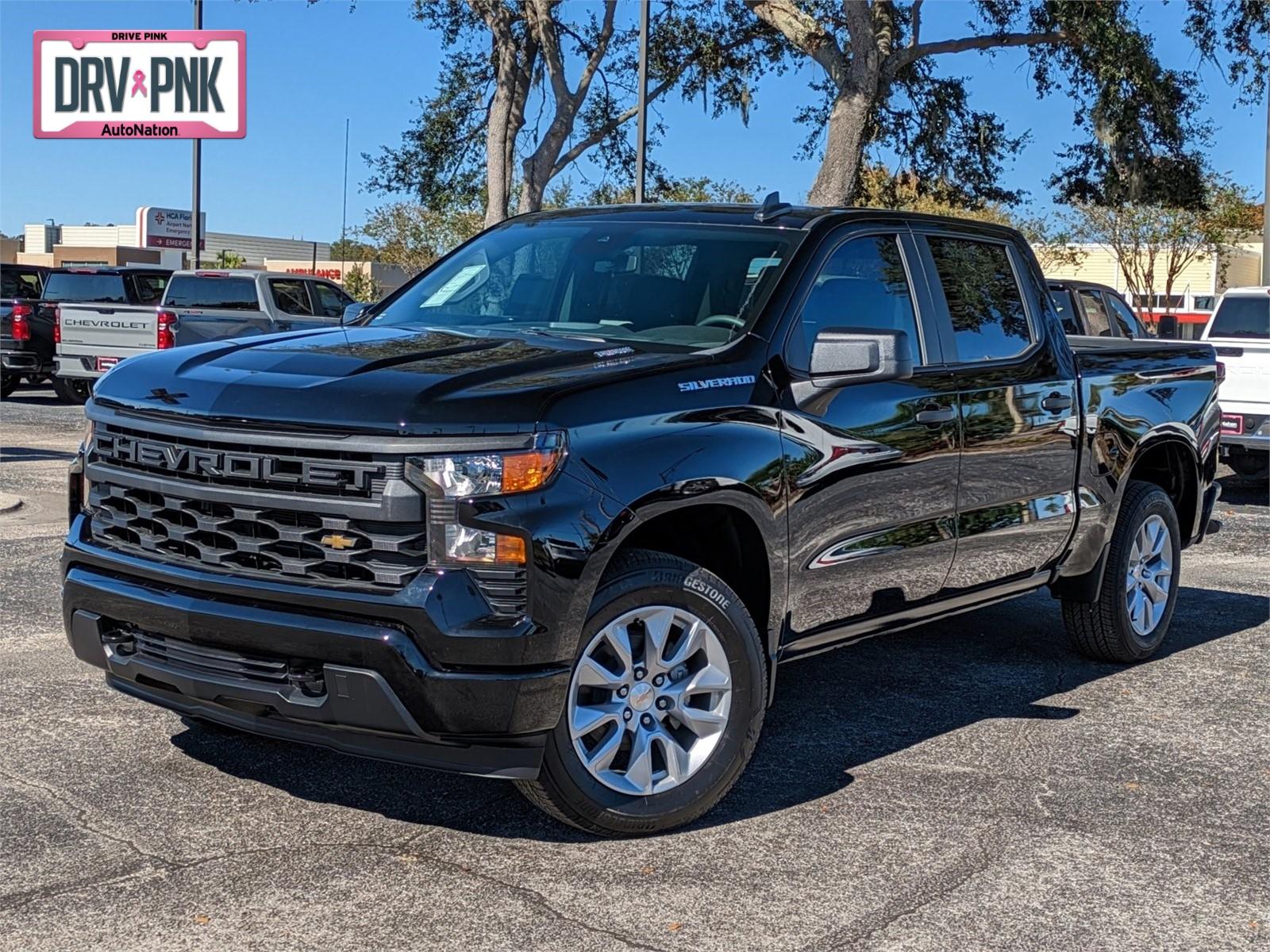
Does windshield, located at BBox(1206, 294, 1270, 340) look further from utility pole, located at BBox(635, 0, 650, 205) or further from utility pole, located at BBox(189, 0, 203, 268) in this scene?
utility pole, located at BBox(189, 0, 203, 268)

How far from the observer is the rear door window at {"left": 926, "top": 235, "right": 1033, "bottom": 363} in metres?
6.29

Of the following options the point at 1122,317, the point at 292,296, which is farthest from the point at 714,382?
the point at 292,296

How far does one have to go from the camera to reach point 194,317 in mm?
19719

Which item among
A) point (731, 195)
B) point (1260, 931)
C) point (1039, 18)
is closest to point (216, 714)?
point (1260, 931)

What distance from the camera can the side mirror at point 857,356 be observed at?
5246 millimetres

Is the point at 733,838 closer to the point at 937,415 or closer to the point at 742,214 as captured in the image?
the point at 937,415

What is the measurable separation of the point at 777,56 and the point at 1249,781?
23.8 meters

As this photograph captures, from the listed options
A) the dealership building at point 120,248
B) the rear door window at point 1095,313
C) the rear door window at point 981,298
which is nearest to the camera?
the rear door window at point 981,298

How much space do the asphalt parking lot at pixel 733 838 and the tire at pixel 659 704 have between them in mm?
140

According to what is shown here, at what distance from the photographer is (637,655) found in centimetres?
476

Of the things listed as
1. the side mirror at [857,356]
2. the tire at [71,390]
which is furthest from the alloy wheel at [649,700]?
the tire at [71,390]

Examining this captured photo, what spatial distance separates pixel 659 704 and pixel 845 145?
17.3m

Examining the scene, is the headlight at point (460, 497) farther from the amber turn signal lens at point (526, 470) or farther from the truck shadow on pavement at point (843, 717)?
the truck shadow on pavement at point (843, 717)

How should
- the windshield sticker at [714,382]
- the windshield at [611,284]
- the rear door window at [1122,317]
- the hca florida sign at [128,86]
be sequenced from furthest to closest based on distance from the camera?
the hca florida sign at [128,86] → the rear door window at [1122,317] → the windshield at [611,284] → the windshield sticker at [714,382]
